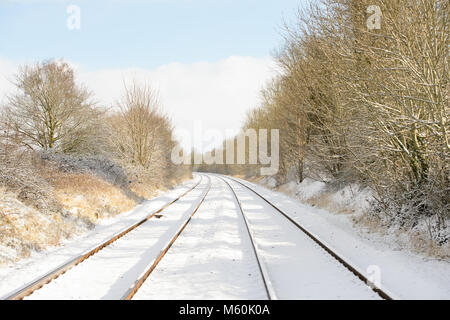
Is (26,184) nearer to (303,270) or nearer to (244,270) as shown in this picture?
(244,270)

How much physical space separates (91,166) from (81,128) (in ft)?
13.4

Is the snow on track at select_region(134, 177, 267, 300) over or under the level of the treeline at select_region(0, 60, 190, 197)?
under

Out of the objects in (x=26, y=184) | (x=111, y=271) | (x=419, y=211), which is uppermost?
(x=26, y=184)

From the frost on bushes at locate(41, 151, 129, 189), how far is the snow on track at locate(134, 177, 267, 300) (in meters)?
8.62

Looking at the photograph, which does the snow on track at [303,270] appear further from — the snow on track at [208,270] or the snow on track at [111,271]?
the snow on track at [111,271]

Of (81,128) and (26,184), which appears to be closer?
(26,184)

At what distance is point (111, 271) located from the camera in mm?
5859

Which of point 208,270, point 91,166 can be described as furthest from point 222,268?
point 91,166

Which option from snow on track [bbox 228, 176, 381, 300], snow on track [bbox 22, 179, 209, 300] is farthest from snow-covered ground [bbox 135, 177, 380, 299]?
snow on track [bbox 22, 179, 209, 300]

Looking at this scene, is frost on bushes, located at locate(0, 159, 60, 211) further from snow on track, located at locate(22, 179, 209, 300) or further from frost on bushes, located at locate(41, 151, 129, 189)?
frost on bushes, located at locate(41, 151, 129, 189)

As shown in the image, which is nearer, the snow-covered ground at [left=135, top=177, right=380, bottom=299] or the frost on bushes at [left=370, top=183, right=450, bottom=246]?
the snow-covered ground at [left=135, top=177, right=380, bottom=299]

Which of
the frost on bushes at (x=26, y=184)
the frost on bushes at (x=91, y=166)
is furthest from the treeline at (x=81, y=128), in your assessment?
the frost on bushes at (x=26, y=184)

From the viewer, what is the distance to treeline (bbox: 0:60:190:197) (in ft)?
57.6

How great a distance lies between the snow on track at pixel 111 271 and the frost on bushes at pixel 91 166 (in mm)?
7694
